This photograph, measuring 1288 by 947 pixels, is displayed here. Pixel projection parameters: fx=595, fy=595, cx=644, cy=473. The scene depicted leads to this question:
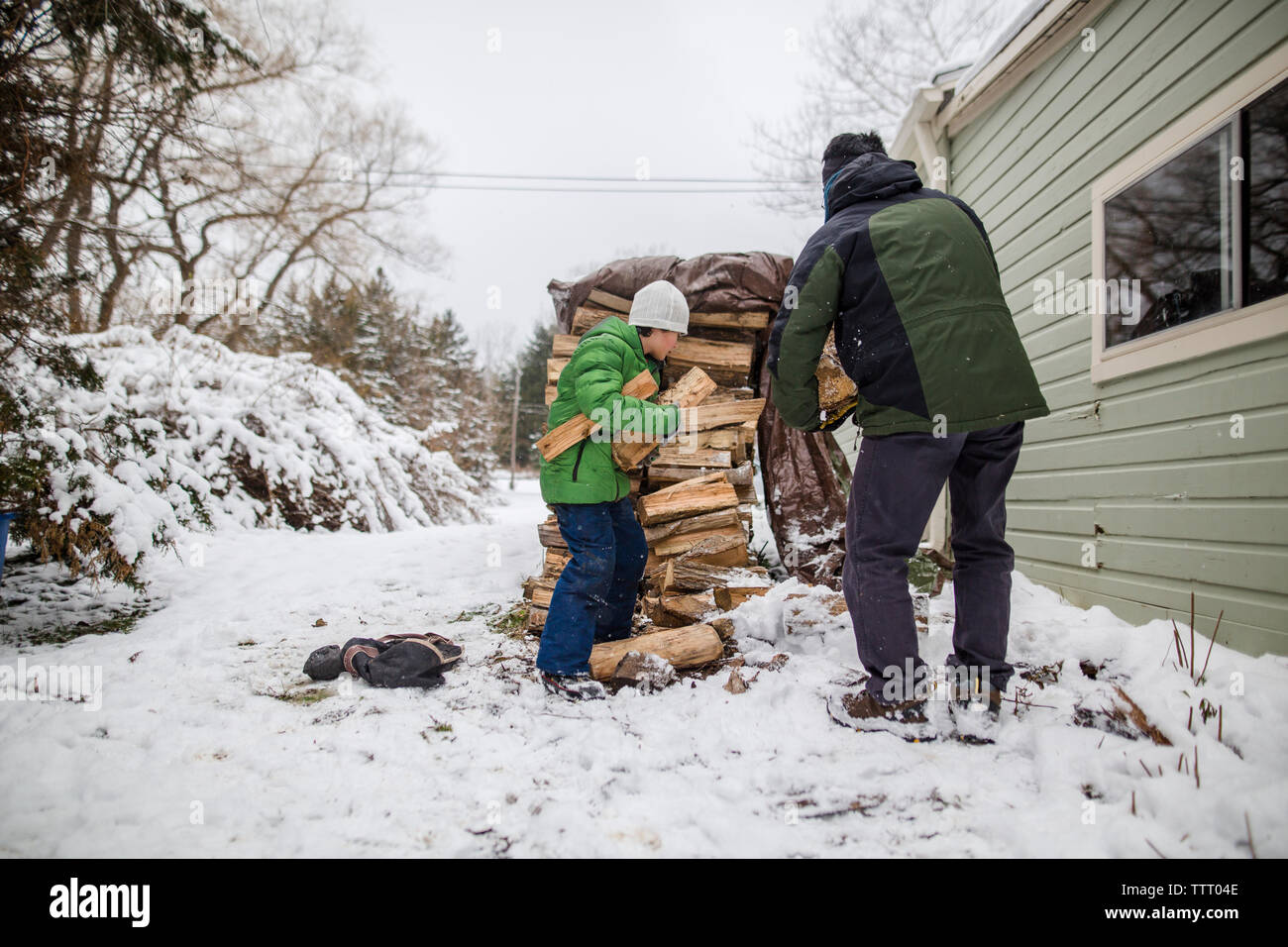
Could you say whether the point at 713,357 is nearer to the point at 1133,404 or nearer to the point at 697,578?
the point at 697,578

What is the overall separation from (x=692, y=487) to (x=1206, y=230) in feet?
9.05

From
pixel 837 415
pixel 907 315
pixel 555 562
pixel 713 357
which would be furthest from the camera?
pixel 713 357

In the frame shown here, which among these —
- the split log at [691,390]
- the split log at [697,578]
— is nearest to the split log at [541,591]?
the split log at [697,578]

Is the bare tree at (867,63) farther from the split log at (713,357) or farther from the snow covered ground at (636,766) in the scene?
the snow covered ground at (636,766)

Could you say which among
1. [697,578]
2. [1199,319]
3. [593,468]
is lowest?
[697,578]

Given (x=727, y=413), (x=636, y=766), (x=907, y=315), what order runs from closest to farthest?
(x=636, y=766)
(x=907, y=315)
(x=727, y=413)

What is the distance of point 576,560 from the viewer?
8.52 feet

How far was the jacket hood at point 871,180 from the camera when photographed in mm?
2141

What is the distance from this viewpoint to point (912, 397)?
1.95 metres

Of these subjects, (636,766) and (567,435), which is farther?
(567,435)

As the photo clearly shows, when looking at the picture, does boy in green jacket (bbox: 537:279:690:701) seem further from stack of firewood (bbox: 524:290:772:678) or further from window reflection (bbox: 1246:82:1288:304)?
window reflection (bbox: 1246:82:1288:304)

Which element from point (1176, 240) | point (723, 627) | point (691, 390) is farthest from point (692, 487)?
point (1176, 240)

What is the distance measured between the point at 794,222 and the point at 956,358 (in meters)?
16.1

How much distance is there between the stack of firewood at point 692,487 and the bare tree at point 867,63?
11414 millimetres
